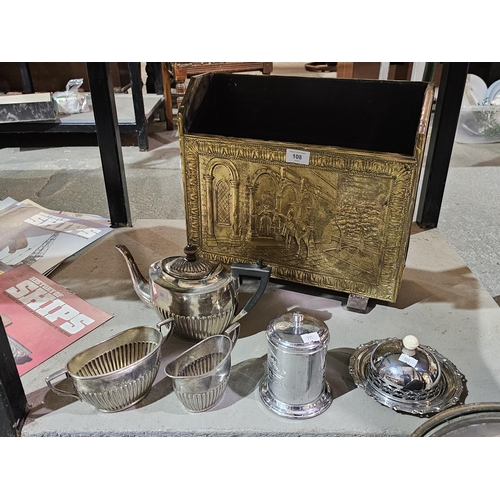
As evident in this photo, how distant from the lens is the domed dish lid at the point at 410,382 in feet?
3.00

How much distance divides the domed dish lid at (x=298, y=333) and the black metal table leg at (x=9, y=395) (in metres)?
0.46

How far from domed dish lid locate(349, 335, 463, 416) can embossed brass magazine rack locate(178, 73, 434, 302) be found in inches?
8.2

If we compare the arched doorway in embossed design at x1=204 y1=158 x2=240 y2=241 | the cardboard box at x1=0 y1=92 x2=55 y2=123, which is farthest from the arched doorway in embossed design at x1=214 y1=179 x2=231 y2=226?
the cardboard box at x1=0 y1=92 x2=55 y2=123

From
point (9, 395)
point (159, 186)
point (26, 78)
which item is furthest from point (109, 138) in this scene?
point (26, 78)

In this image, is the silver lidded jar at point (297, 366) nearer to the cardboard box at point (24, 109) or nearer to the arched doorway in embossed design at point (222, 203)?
the arched doorway in embossed design at point (222, 203)

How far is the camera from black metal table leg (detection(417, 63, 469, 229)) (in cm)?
132

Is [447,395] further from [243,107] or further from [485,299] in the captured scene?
[243,107]

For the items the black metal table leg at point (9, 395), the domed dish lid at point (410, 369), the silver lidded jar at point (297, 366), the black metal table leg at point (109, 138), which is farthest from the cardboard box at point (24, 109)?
the domed dish lid at point (410, 369)

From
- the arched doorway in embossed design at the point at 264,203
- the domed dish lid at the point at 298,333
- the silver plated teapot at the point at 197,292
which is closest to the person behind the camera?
the domed dish lid at the point at 298,333

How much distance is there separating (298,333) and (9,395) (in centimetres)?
51

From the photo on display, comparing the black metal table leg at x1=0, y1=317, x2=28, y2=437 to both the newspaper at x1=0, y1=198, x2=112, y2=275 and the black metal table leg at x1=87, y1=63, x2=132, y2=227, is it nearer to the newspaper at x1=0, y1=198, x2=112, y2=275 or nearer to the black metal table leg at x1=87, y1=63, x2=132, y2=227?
the newspaper at x1=0, y1=198, x2=112, y2=275

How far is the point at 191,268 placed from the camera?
3.34ft

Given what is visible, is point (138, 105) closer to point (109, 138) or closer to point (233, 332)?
point (109, 138)

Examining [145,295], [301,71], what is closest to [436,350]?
[145,295]
